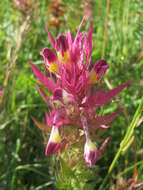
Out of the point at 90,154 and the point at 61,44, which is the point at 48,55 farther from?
the point at 90,154

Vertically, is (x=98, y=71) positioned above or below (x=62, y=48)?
below

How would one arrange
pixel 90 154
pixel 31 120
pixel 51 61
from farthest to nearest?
pixel 31 120, pixel 51 61, pixel 90 154

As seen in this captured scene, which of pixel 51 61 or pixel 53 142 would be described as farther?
pixel 51 61

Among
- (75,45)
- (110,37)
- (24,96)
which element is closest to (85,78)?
(75,45)

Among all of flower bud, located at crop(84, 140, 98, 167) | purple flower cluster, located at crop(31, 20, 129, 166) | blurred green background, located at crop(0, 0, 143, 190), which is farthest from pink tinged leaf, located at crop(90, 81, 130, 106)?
blurred green background, located at crop(0, 0, 143, 190)

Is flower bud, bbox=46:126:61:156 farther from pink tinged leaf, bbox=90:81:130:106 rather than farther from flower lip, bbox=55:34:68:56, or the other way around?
flower lip, bbox=55:34:68:56

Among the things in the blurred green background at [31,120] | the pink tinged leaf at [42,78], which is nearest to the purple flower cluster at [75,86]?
the pink tinged leaf at [42,78]

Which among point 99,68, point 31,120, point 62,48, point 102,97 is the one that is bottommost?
point 31,120

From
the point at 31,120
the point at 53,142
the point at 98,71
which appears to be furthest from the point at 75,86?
the point at 31,120

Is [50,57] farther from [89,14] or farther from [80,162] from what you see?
[89,14]
